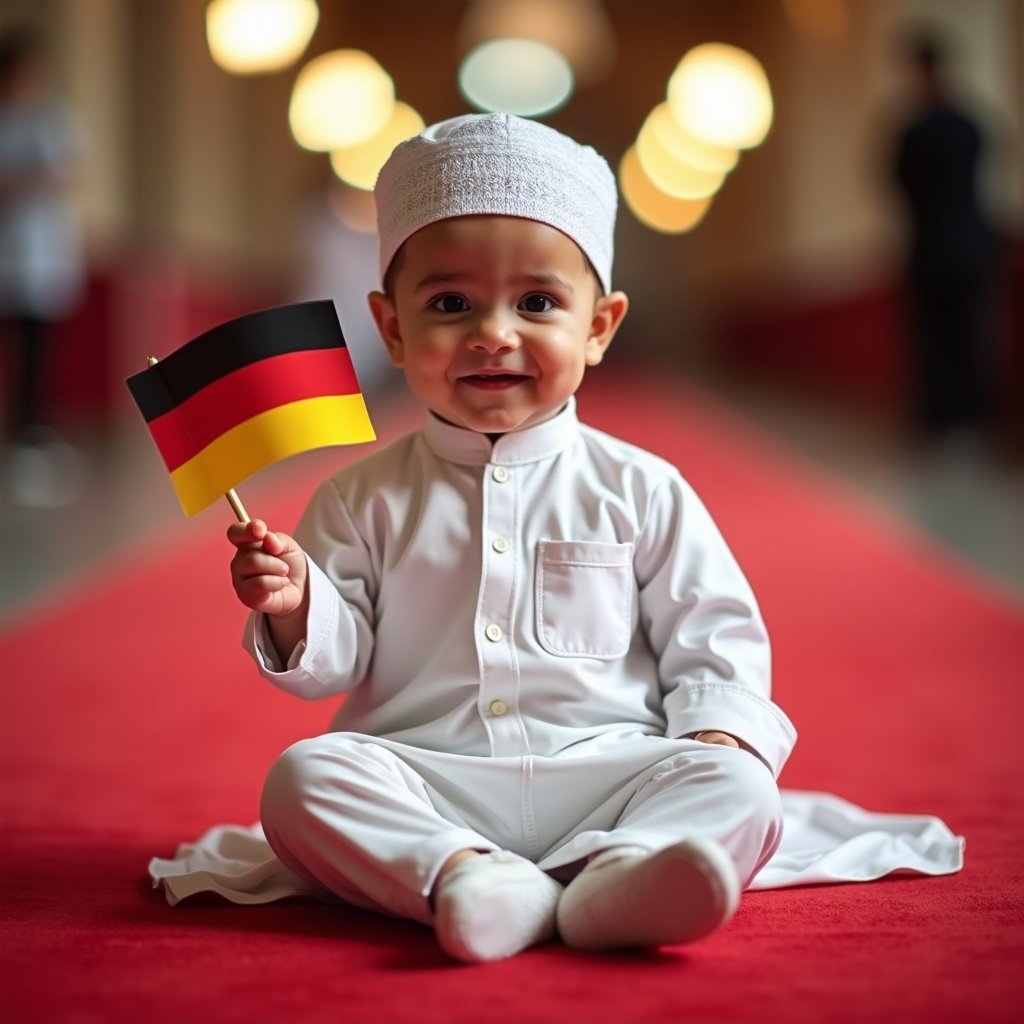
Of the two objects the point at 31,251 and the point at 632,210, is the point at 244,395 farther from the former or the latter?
the point at 632,210

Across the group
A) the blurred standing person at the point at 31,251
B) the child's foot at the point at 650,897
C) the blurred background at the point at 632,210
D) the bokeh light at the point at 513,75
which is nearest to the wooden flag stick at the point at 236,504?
the child's foot at the point at 650,897

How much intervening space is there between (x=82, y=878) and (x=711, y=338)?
1689cm

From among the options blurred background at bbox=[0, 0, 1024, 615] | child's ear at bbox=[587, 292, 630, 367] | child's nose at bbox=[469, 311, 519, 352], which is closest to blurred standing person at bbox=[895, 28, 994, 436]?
blurred background at bbox=[0, 0, 1024, 615]

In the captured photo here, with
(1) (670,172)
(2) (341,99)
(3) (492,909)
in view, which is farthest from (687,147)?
(3) (492,909)

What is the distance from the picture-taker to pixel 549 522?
1640 millimetres

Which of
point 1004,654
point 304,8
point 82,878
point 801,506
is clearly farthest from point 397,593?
point 304,8

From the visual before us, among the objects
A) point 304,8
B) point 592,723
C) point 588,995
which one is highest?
point 304,8

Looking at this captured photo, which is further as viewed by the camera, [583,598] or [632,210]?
[632,210]

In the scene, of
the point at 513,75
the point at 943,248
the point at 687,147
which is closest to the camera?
the point at 943,248

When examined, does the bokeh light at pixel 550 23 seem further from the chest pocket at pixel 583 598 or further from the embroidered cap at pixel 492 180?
the chest pocket at pixel 583 598

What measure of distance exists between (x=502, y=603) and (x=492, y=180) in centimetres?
43

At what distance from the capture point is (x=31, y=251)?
5.70 metres

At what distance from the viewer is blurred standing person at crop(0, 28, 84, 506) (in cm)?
551

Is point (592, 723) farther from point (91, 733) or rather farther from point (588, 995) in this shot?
point (91, 733)
